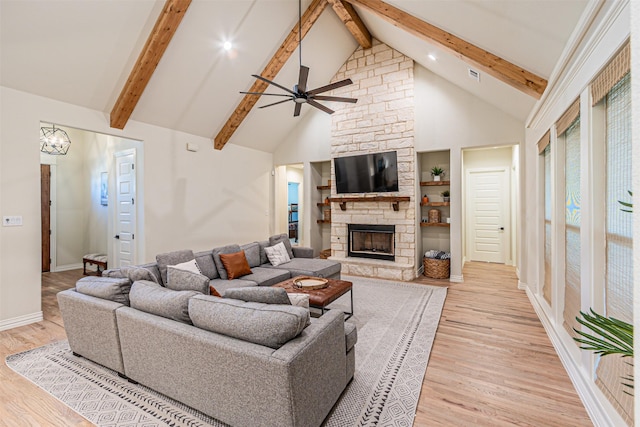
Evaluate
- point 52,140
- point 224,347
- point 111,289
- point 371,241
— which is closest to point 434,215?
point 371,241

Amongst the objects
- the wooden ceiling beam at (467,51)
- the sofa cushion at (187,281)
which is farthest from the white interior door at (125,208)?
the wooden ceiling beam at (467,51)

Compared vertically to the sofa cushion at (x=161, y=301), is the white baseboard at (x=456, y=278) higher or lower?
lower

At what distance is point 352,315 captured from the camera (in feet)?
11.9

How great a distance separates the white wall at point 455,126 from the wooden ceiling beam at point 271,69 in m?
2.21

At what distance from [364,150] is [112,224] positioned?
199 inches

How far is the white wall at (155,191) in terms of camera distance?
3.43 m

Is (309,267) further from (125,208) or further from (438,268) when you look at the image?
(125,208)

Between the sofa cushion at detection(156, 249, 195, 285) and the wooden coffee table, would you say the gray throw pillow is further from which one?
the sofa cushion at detection(156, 249, 195, 285)

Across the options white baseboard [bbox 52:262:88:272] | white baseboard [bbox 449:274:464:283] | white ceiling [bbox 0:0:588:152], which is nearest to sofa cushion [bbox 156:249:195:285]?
white ceiling [bbox 0:0:588:152]

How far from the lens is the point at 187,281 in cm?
243

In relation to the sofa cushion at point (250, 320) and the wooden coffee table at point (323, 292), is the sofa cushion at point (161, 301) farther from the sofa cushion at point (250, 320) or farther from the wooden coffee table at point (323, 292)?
the wooden coffee table at point (323, 292)

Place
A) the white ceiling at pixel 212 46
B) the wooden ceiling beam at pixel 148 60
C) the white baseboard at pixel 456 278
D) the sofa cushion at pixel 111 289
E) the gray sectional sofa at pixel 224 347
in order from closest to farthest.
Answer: the gray sectional sofa at pixel 224 347, the sofa cushion at pixel 111 289, the white ceiling at pixel 212 46, the wooden ceiling beam at pixel 148 60, the white baseboard at pixel 456 278

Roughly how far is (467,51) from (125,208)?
565 centimetres

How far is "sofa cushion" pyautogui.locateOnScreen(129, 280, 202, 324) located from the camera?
1988mm
